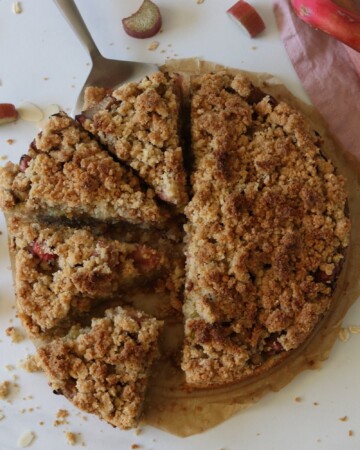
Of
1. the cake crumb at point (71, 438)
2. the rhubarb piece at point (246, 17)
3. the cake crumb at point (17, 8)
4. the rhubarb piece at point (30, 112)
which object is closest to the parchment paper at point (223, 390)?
the cake crumb at point (71, 438)

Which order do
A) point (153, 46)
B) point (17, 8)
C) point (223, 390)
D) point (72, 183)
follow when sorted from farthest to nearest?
1. point (17, 8)
2. point (153, 46)
3. point (223, 390)
4. point (72, 183)

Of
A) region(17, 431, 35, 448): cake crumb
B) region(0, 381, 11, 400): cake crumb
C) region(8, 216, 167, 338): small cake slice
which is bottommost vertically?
region(17, 431, 35, 448): cake crumb

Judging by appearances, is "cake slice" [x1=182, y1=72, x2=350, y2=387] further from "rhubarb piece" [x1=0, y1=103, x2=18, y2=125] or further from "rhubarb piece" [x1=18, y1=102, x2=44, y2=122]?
"rhubarb piece" [x1=0, y1=103, x2=18, y2=125]

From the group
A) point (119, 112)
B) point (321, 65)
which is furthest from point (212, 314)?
point (321, 65)

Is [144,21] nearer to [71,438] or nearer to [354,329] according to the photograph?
[354,329]

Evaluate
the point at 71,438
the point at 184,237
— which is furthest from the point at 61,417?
the point at 184,237

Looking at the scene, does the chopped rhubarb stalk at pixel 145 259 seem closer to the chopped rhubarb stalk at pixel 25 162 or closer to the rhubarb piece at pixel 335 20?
the chopped rhubarb stalk at pixel 25 162

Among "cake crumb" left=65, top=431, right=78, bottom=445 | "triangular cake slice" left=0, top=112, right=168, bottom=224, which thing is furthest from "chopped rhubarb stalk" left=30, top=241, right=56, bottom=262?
"cake crumb" left=65, top=431, right=78, bottom=445
